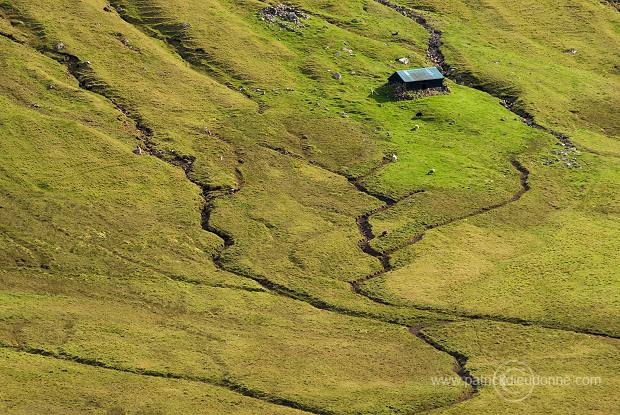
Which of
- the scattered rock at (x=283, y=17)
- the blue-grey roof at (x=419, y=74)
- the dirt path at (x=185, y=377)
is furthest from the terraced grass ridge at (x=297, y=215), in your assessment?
the blue-grey roof at (x=419, y=74)

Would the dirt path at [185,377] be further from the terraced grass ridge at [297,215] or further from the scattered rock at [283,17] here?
the scattered rock at [283,17]

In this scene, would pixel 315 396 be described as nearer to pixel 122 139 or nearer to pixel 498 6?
pixel 122 139

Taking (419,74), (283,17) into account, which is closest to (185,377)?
(419,74)

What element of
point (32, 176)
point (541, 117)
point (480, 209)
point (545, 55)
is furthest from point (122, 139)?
point (545, 55)

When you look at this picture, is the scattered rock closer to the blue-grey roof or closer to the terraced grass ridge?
the terraced grass ridge

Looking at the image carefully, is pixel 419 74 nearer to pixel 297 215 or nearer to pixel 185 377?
pixel 297 215
